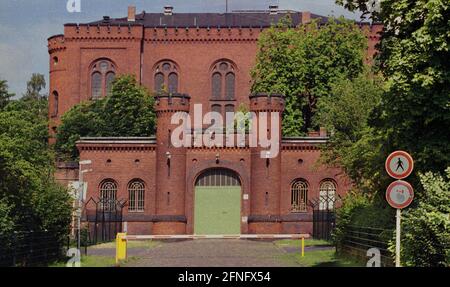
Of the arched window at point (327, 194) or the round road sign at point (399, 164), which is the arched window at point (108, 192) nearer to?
the arched window at point (327, 194)

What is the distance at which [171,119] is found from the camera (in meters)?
49.9

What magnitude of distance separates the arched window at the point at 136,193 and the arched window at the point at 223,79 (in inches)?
971

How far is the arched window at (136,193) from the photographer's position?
50625 mm

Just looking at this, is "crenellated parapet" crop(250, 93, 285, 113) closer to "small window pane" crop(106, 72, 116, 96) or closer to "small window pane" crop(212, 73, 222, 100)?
"small window pane" crop(212, 73, 222, 100)

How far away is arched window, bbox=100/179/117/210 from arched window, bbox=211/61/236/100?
2502 centimetres

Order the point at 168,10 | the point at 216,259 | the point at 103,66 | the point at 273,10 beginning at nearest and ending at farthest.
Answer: the point at 216,259 < the point at 103,66 < the point at 273,10 < the point at 168,10

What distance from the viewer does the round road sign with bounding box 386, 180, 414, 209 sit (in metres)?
13.8

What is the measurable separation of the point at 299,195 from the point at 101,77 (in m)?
28.2

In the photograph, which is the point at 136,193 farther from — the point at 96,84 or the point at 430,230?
the point at 430,230

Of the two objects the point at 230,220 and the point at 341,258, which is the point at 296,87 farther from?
the point at 341,258

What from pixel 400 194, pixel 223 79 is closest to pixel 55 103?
pixel 223 79

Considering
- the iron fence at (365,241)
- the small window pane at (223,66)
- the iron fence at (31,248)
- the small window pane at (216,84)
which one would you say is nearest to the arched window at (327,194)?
the iron fence at (365,241)

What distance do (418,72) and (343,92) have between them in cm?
2057

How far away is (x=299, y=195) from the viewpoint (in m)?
50.3
